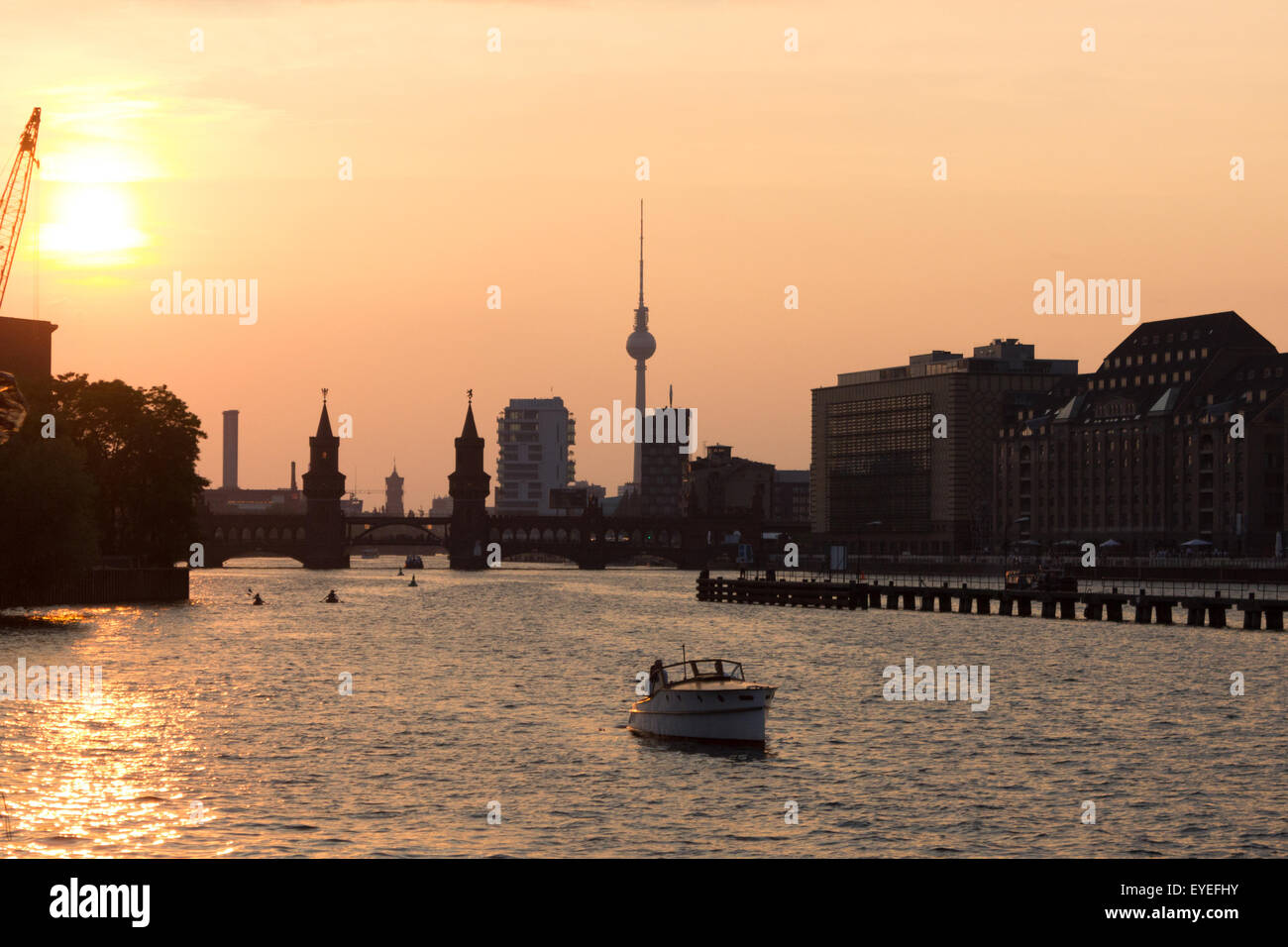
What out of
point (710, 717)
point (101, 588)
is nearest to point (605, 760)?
point (710, 717)

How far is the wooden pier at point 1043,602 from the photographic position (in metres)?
129

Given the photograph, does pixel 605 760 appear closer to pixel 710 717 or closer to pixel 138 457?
pixel 710 717

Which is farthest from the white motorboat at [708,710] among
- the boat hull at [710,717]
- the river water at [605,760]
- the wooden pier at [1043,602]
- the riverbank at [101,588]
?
the riverbank at [101,588]

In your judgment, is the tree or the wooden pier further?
the tree

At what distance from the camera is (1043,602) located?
15150cm

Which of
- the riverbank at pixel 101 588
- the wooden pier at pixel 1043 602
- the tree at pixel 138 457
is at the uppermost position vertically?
the tree at pixel 138 457

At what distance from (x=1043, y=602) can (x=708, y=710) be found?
101 metres

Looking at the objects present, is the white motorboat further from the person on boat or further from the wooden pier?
the wooden pier

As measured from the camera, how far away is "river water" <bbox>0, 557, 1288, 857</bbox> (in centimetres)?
3934

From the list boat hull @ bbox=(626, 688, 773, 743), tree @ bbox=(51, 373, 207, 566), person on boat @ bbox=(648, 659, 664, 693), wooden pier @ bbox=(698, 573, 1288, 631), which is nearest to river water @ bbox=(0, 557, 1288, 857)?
boat hull @ bbox=(626, 688, 773, 743)

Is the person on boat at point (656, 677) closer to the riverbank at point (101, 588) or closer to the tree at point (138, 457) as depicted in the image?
the riverbank at point (101, 588)

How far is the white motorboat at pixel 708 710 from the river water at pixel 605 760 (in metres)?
0.91

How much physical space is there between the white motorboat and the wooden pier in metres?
78.9
